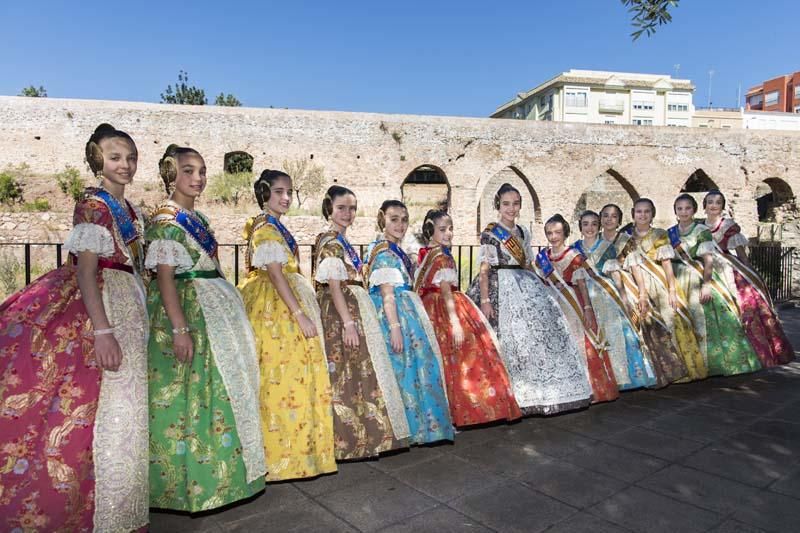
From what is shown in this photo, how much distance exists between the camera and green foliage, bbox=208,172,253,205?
1784 centimetres

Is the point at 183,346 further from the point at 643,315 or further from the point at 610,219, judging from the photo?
the point at 610,219

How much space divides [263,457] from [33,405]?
1003 mm

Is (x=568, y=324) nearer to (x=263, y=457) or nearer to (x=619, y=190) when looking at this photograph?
(x=263, y=457)

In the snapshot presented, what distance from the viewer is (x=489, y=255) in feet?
13.2

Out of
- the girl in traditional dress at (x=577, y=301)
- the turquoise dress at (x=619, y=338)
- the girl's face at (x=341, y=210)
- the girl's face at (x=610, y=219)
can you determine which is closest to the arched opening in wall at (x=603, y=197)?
the girl's face at (x=610, y=219)

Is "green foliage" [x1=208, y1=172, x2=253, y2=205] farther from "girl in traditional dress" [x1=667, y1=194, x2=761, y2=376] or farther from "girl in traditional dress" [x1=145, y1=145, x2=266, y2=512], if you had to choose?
"girl in traditional dress" [x1=145, y1=145, x2=266, y2=512]

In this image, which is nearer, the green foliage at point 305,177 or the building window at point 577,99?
the green foliage at point 305,177

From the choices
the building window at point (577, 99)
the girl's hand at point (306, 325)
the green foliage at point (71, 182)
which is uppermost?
the building window at point (577, 99)

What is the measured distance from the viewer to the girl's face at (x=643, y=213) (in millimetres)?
5012

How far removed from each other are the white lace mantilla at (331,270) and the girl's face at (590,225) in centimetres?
270

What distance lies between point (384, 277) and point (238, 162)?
59.2ft

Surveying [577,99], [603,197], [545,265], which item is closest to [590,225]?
[545,265]

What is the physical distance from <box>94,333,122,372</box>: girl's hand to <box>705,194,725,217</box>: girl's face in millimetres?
5382

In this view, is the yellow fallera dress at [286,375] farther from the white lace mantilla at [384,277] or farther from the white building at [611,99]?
the white building at [611,99]
